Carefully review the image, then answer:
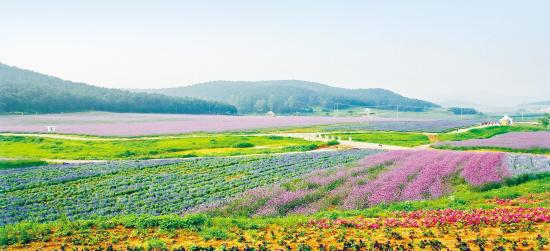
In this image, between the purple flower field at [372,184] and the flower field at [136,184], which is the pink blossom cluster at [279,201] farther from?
the flower field at [136,184]

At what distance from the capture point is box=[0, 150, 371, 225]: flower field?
72.4 ft

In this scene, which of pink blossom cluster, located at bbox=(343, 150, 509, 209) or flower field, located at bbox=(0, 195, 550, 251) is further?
pink blossom cluster, located at bbox=(343, 150, 509, 209)

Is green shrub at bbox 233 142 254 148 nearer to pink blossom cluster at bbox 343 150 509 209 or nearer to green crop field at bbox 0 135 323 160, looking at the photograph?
green crop field at bbox 0 135 323 160

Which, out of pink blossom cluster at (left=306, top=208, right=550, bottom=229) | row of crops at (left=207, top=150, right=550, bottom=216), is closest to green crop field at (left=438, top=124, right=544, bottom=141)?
row of crops at (left=207, top=150, right=550, bottom=216)

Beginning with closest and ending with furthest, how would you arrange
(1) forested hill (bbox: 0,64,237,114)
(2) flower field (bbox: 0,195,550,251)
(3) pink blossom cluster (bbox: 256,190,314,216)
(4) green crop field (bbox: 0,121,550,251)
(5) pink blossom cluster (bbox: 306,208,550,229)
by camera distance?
(2) flower field (bbox: 0,195,550,251), (4) green crop field (bbox: 0,121,550,251), (5) pink blossom cluster (bbox: 306,208,550,229), (3) pink blossom cluster (bbox: 256,190,314,216), (1) forested hill (bbox: 0,64,237,114)

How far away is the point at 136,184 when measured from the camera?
92.7ft

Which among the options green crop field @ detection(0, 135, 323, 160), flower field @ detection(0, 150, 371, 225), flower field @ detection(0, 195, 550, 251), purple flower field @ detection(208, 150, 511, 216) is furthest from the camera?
green crop field @ detection(0, 135, 323, 160)

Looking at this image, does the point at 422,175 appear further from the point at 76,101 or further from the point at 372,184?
the point at 76,101

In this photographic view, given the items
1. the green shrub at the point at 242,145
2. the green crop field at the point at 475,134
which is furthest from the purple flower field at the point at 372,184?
the green crop field at the point at 475,134

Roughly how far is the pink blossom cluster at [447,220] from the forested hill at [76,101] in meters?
113

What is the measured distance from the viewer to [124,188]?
27.0 m

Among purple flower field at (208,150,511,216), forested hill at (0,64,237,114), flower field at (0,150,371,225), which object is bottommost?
flower field at (0,150,371,225)

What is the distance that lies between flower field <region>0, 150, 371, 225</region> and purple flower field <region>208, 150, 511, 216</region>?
2.50 meters

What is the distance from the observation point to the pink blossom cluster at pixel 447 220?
16.1 m
